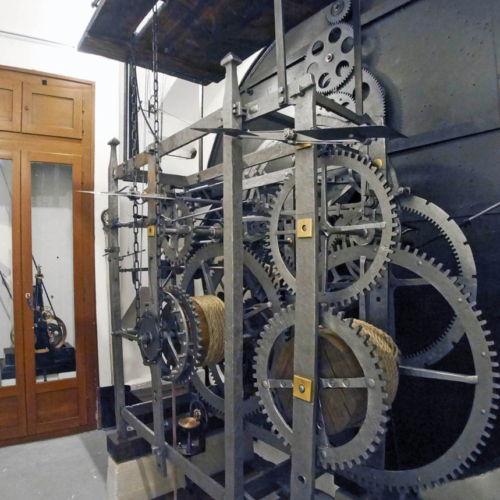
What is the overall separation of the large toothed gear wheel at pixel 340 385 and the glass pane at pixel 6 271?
2.85 metres

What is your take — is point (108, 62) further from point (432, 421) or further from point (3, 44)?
point (432, 421)

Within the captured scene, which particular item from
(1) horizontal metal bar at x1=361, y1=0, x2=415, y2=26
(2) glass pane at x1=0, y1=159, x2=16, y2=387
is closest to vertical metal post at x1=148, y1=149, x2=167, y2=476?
(1) horizontal metal bar at x1=361, y1=0, x2=415, y2=26

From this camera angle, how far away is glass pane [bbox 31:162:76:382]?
3.55 m

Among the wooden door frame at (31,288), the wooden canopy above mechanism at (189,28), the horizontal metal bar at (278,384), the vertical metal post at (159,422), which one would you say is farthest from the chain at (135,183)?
the wooden door frame at (31,288)

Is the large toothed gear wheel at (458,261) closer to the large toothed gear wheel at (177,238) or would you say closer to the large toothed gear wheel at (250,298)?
the large toothed gear wheel at (250,298)

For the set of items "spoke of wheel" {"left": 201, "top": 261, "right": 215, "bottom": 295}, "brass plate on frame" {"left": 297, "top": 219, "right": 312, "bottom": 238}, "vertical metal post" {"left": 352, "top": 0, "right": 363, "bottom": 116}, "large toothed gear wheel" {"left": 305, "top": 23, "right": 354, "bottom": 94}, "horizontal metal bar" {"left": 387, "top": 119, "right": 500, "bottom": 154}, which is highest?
"large toothed gear wheel" {"left": 305, "top": 23, "right": 354, "bottom": 94}

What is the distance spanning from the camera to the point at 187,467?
182cm

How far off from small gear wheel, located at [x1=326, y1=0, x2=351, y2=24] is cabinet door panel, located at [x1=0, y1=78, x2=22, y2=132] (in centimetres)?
262

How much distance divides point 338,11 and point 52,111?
2.57 meters

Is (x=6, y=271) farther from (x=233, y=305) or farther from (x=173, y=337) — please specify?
(x=233, y=305)

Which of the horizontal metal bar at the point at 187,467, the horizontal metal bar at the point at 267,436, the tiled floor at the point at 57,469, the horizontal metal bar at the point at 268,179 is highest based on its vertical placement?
the horizontal metal bar at the point at 268,179

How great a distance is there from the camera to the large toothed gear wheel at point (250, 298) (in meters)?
1.99

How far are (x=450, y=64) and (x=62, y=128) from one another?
3108mm

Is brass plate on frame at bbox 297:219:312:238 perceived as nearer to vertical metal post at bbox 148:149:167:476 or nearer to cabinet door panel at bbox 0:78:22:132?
vertical metal post at bbox 148:149:167:476
